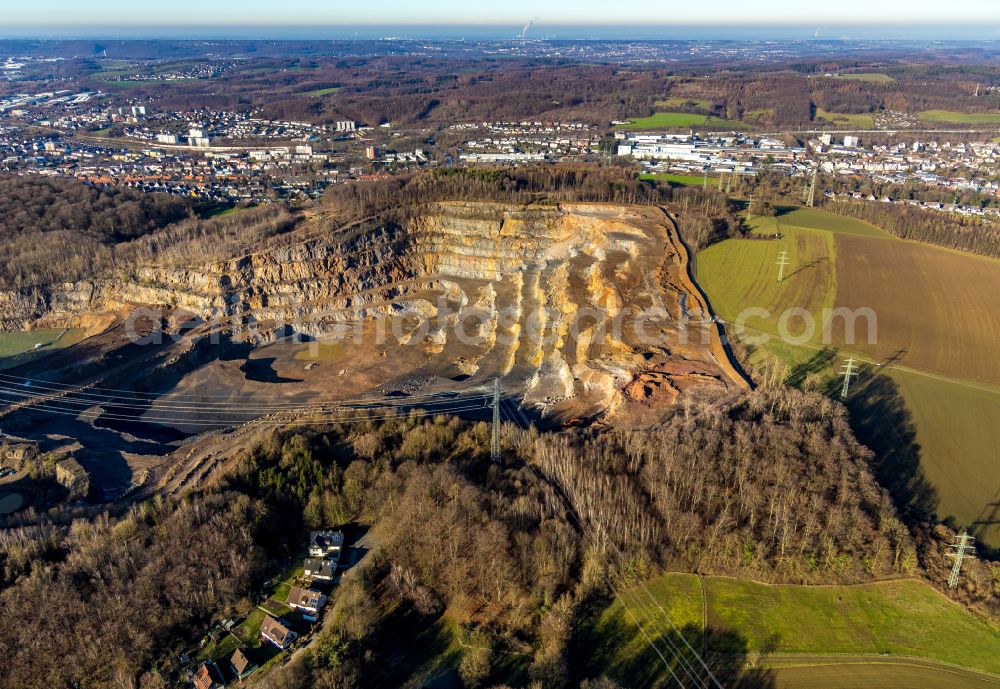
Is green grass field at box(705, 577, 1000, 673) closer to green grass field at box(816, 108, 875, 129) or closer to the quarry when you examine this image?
the quarry

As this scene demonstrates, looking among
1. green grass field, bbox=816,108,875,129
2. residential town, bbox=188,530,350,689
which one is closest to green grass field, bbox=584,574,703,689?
residential town, bbox=188,530,350,689

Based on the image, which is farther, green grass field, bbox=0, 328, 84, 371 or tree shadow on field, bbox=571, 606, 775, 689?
green grass field, bbox=0, 328, 84, 371

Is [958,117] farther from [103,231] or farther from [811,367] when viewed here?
[103,231]

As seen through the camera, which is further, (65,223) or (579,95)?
(579,95)

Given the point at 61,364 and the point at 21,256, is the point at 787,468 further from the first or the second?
the point at 21,256

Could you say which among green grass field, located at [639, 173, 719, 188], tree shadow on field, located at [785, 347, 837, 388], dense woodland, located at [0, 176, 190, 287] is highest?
green grass field, located at [639, 173, 719, 188]

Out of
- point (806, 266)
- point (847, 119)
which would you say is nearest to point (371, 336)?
point (806, 266)

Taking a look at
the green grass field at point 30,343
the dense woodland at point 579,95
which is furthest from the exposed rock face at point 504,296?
the dense woodland at point 579,95
